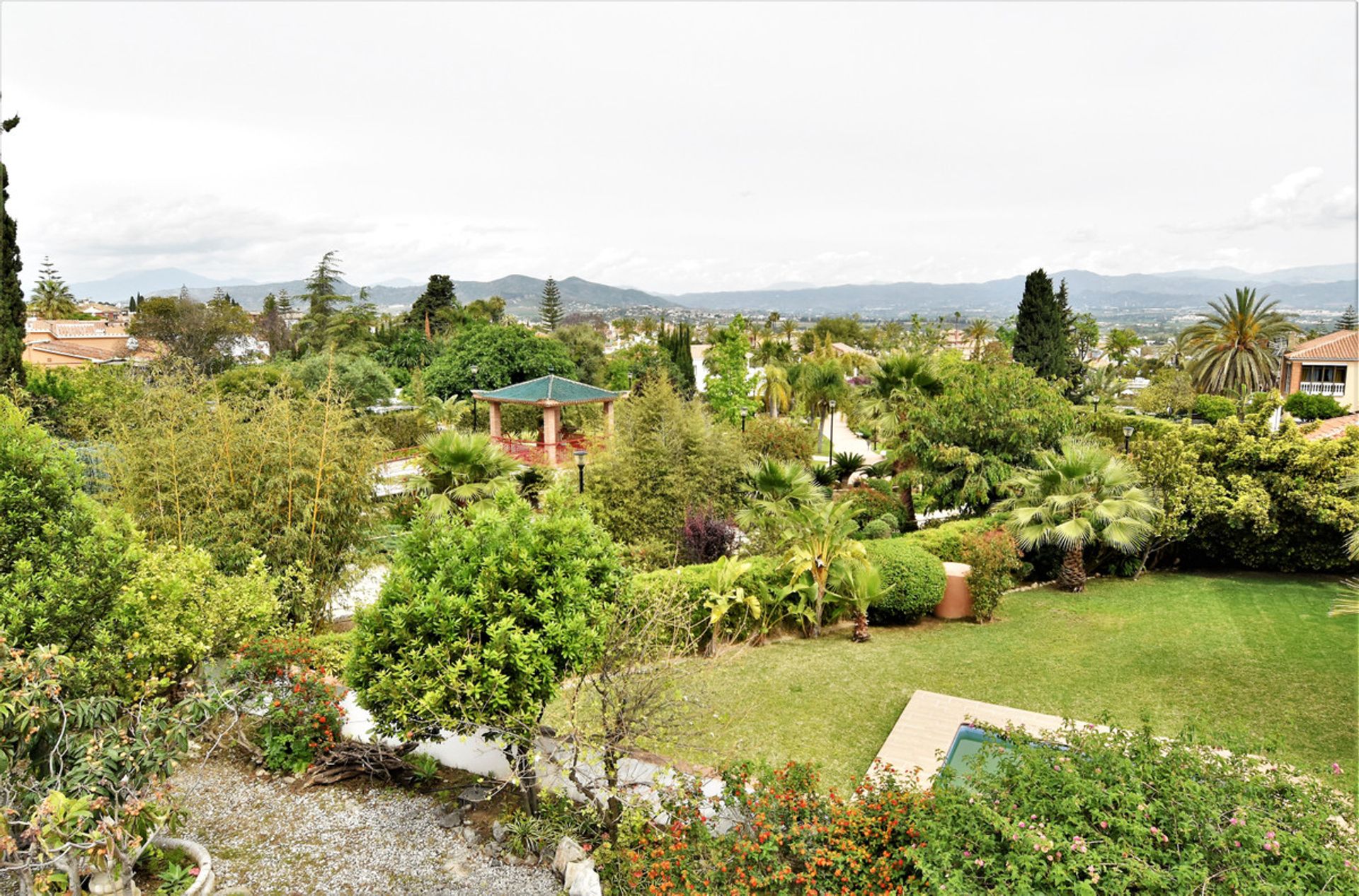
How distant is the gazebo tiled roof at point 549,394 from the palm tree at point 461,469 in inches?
483

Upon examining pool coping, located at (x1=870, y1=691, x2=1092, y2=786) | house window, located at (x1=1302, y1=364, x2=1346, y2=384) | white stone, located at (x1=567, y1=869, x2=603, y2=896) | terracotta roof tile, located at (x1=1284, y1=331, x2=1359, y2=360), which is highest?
terracotta roof tile, located at (x1=1284, y1=331, x2=1359, y2=360)

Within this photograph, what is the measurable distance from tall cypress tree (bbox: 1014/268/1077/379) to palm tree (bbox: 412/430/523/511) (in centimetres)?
2267

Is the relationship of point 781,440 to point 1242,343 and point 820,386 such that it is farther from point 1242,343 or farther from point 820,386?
point 1242,343

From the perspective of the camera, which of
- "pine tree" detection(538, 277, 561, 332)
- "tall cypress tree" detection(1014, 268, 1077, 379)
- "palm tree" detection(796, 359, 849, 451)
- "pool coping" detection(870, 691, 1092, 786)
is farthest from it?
Result: "pine tree" detection(538, 277, 561, 332)

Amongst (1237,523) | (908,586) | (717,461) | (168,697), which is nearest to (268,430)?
(168,697)

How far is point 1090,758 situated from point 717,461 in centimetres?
1093

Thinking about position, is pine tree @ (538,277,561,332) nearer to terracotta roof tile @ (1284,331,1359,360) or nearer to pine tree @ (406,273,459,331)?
pine tree @ (406,273,459,331)

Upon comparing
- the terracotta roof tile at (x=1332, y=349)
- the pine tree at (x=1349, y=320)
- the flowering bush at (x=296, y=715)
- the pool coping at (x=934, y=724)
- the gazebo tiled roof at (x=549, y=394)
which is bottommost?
the pool coping at (x=934, y=724)

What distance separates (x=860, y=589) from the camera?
11148 millimetres

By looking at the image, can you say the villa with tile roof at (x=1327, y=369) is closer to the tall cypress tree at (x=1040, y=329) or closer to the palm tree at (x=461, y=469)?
the tall cypress tree at (x=1040, y=329)

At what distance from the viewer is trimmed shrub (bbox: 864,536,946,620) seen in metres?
11.6

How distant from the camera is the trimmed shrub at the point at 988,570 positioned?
38.4 ft

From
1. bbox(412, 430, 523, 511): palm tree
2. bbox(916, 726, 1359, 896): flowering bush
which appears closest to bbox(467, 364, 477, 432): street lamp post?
bbox(412, 430, 523, 511): palm tree

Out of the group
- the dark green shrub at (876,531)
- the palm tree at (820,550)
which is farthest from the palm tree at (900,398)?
the palm tree at (820,550)
